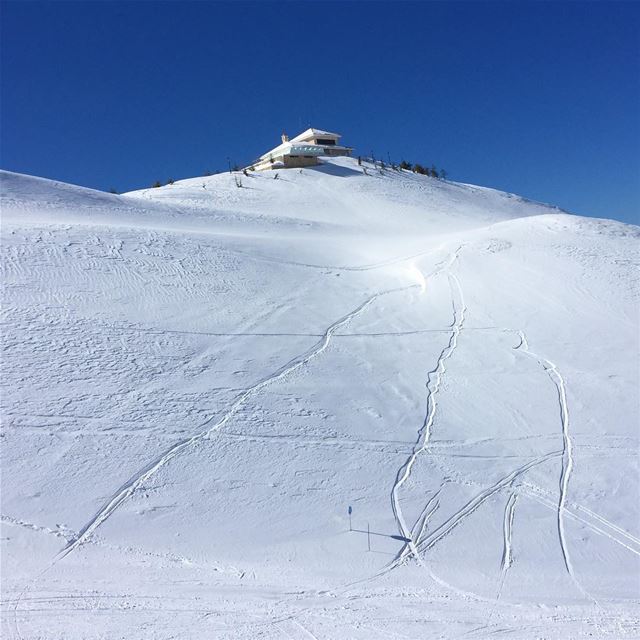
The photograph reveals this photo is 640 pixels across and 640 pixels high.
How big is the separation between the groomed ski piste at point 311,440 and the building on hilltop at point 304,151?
2181 cm

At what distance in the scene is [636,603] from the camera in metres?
7.05

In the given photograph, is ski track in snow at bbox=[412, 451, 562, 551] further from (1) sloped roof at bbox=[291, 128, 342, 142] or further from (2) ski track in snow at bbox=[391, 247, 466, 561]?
(1) sloped roof at bbox=[291, 128, 342, 142]

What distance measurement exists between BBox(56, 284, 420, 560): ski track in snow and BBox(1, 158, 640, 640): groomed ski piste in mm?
41

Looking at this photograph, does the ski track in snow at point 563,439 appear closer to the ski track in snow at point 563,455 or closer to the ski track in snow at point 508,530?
the ski track in snow at point 563,455

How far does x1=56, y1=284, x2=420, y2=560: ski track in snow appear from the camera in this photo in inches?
290

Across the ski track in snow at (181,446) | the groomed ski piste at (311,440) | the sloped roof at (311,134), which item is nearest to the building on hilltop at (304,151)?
the sloped roof at (311,134)

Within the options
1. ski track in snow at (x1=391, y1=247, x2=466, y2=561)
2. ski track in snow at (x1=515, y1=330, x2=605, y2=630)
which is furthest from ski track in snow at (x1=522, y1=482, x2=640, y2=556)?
ski track in snow at (x1=391, y1=247, x2=466, y2=561)

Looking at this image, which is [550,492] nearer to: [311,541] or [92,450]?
[311,541]

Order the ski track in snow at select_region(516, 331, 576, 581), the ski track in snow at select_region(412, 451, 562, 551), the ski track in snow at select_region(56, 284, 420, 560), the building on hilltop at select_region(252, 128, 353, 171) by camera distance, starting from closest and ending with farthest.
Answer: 1. the ski track in snow at select_region(56, 284, 420, 560)
2. the ski track in snow at select_region(412, 451, 562, 551)
3. the ski track in snow at select_region(516, 331, 576, 581)
4. the building on hilltop at select_region(252, 128, 353, 171)

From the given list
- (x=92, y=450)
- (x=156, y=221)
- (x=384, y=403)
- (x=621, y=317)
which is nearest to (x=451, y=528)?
(x=384, y=403)

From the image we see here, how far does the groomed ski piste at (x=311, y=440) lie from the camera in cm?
657

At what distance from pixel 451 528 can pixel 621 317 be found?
9102 mm

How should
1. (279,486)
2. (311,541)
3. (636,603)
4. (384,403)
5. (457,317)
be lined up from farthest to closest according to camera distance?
(457,317), (384,403), (279,486), (311,541), (636,603)

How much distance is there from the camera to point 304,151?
129 feet
